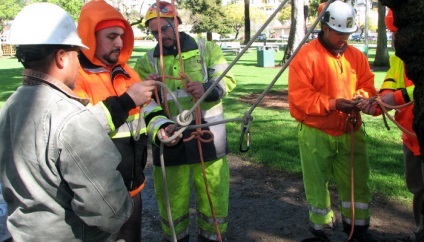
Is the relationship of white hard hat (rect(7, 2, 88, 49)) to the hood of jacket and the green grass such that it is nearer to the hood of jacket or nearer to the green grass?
the hood of jacket

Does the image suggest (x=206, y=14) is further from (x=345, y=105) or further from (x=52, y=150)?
(x=52, y=150)

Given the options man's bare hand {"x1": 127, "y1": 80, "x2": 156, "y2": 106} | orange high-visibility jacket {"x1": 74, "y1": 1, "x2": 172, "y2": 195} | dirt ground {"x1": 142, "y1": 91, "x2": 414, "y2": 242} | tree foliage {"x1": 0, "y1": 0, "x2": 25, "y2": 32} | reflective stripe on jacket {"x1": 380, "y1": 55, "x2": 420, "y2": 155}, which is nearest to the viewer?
man's bare hand {"x1": 127, "y1": 80, "x2": 156, "y2": 106}

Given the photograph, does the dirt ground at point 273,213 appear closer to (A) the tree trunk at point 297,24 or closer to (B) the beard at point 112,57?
(B) the beard at point 112,57

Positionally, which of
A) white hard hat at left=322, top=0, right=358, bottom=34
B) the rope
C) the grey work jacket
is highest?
white hard hat at left=322, top=0, right=358, bottom=34

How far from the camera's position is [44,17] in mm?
2062

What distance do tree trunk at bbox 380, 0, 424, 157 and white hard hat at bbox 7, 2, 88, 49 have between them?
52.4 inches

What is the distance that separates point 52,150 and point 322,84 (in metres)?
2.53

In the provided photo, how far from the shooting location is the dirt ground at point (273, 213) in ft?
14.3

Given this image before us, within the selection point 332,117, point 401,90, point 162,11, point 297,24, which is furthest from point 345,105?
point 297,24

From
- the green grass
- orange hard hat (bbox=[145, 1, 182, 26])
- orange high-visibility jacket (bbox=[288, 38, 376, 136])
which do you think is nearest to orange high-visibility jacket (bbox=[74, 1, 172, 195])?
orange hard hat (bbox=[145, 1, 182, 26])

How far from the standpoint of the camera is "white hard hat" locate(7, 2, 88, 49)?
199 centimetres

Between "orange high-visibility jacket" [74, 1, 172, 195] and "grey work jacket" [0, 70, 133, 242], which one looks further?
"orange high-visibility jacket" [74, 1, 172, 195]

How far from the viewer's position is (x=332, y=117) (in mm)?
3807

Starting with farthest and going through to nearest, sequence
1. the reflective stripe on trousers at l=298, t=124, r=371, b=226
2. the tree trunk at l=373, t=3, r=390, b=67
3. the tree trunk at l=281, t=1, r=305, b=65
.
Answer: the tree trunk at l=373, t=3, r=390, b=67 → the tree trunk at l=281, t=1, r=305, b=65 → the reflective stripe on trousers at l=298, t=124, r=371, b=226
